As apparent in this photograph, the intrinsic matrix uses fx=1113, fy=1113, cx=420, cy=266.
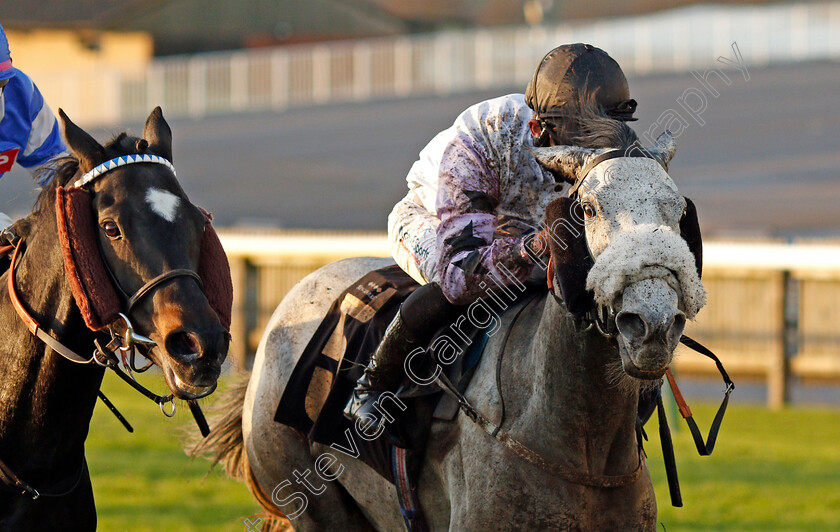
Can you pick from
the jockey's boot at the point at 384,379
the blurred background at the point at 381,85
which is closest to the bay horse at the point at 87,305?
the jockey's boot at the point at 384,379

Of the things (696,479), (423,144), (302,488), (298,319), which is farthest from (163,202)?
(423,144)

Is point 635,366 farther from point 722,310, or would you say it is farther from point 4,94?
point 722,310

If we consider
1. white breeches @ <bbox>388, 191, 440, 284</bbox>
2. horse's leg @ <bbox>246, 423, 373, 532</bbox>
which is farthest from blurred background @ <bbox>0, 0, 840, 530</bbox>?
white breeches @ <bbox>388, 191, 440, 284</bbox>

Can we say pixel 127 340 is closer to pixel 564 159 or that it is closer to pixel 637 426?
pixel 564 159

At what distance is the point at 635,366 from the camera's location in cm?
254

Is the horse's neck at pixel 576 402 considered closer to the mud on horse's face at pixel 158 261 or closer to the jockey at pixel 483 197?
the jockey at pixel 483 197

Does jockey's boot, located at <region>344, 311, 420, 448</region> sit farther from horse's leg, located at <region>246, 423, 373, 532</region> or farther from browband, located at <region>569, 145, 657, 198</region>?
browband, located at <region>569, 145, 657, 198</region>

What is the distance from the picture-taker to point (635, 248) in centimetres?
252

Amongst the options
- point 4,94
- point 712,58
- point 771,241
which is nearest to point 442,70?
point 712,58

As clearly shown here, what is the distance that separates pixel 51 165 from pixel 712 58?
2328cm

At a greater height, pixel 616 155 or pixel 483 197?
pixel 616 155

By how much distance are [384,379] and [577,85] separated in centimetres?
119

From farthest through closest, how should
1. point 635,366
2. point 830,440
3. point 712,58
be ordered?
point 712,58
point 830,440
point 635,366

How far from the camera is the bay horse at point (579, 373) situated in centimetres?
253
